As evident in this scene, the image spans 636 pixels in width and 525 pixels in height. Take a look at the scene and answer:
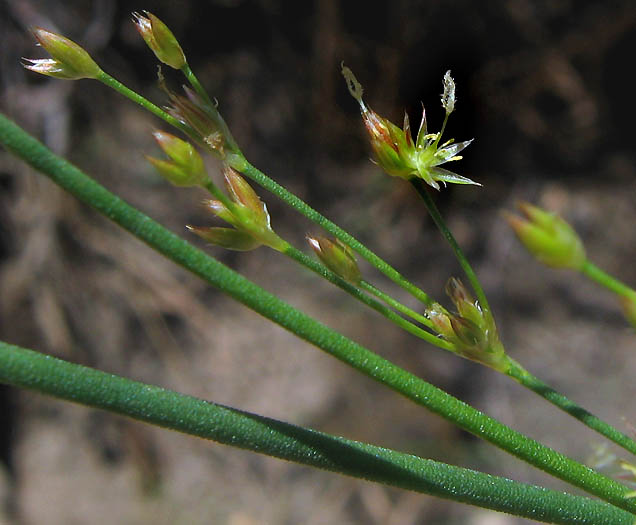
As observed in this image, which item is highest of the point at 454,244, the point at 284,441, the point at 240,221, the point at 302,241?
the point at 454,244

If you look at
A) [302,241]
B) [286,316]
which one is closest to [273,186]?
[286,316]

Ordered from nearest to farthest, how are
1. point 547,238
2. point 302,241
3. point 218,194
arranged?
1. point 547,238
2. point 218,194
3. point 302,241

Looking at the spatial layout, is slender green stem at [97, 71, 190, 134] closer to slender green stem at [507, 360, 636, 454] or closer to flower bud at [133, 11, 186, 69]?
flower bud at [133, 11, 186, 69]

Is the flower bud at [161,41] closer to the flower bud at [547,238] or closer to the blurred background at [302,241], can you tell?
the flower bud at [547,238]

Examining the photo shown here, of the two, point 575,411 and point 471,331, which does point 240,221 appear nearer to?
point 471,331

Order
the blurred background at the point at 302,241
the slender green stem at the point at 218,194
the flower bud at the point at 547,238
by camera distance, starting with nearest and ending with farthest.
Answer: the flower bud at the point at 547,238 < the slender green stem at the point at 218,194 < the blurred background at the point at 302,241

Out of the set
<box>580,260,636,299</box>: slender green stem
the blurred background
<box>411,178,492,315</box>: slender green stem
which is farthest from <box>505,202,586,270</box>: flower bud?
the blurred background

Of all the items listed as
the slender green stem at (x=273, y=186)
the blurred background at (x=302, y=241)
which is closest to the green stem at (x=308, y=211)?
the slender green stem at (x=273, y=186)
